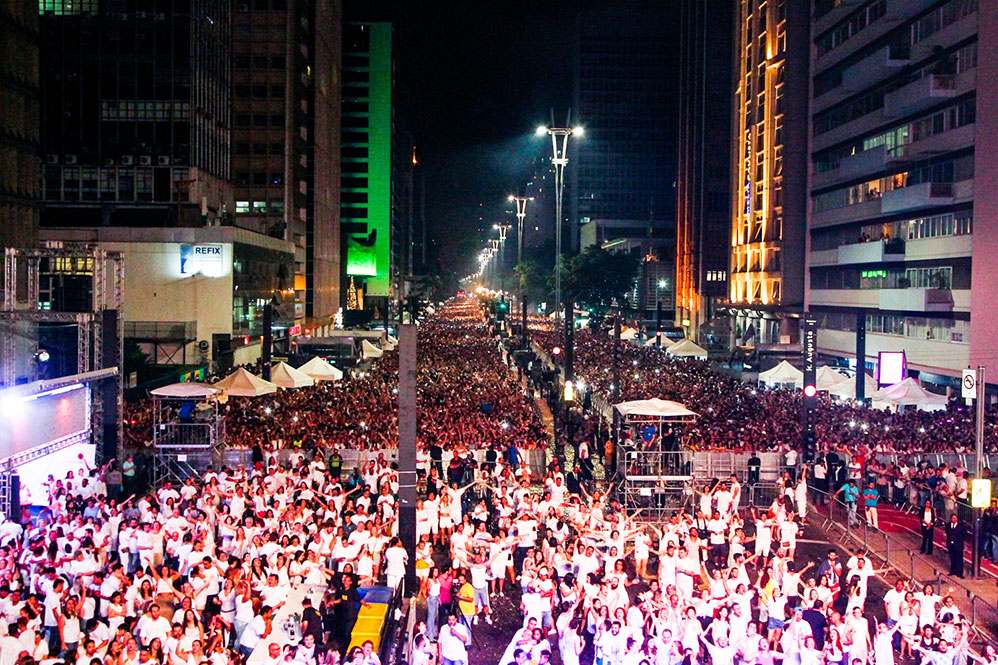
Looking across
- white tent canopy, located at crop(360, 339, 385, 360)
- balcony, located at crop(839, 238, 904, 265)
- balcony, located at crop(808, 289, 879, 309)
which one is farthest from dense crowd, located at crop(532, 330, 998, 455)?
balcony, located at crop(808, 289, 879, 309)

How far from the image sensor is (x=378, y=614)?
480 inches

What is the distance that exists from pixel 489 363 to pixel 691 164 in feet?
203

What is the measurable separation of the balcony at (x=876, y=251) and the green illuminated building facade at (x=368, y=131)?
98.7 meters

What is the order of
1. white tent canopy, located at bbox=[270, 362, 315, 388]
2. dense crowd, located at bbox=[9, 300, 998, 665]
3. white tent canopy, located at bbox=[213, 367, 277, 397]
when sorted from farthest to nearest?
white tent canopy, located at bbox=[270, 362, 315, 388], white tent canopy, located at bbox=[213, 367, 277, 397], dense crowd, located at bbox=[9, 300, 998, 665]

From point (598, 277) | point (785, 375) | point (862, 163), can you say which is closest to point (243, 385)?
point (785, 375)

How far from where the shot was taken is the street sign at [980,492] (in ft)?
53.5

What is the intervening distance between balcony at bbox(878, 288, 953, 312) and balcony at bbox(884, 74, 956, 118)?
318 inches

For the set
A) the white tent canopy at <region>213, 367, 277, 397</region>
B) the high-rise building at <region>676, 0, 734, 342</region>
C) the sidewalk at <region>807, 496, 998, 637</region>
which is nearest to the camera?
the sidewalk at <region>807, 496, 998, 637</region>

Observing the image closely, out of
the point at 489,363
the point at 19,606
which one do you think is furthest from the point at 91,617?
the point at 489,363

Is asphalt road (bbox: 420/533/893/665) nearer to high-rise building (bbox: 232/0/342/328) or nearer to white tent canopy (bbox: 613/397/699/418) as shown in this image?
white tent canopy (bbox: 613/397/699/418)

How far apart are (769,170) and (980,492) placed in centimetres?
5511

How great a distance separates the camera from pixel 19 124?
4028cm

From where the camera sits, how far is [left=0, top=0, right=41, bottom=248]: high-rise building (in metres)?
38.6

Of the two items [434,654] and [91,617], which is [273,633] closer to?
[434,654]
